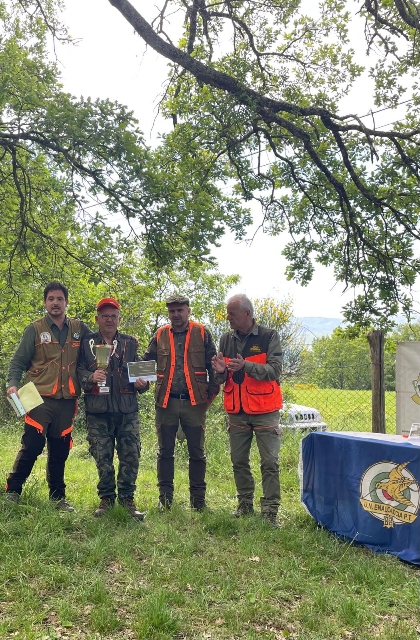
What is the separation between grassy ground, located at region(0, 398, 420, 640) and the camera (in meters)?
3.04

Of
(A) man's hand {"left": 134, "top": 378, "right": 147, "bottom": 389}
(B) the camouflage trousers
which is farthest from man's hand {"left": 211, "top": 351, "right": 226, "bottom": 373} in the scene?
(B) the camouflage trousers

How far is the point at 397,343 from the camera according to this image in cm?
581

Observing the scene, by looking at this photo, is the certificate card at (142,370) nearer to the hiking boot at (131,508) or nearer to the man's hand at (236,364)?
the man's hand at (236,364)

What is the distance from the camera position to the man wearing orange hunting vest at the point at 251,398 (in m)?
5.03

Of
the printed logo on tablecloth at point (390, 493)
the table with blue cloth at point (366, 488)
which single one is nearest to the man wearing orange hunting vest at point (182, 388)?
the table with blue cloth at point (366, 488)

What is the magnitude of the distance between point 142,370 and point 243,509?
5.54 feet

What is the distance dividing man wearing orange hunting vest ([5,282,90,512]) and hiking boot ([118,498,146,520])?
1.53 ft

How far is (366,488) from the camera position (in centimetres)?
452

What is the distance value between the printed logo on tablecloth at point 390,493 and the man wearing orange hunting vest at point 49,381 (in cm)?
262

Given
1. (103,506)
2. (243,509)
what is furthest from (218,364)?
(103,506)

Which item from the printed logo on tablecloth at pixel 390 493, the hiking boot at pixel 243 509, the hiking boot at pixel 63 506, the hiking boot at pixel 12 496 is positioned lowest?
the hiking boot at pixel 243 509

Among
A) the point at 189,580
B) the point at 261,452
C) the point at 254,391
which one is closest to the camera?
Result: the point at 189,580

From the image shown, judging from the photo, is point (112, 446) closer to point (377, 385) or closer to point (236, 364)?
point (236, 364)

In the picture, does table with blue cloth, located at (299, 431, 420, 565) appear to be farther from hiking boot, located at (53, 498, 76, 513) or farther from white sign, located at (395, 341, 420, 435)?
hiking boot, located at (53, 498, 76, 513)
